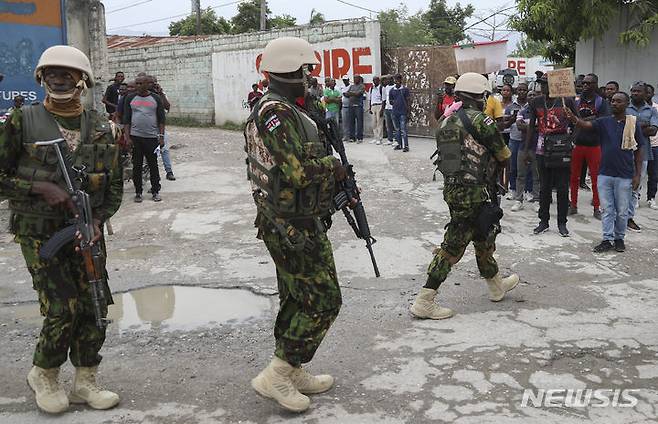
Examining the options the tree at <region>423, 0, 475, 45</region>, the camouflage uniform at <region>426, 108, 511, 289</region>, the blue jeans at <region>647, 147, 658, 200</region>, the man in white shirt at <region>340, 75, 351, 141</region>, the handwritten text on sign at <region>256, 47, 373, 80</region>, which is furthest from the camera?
the tree at <region>423, 0, 475, 45</region>

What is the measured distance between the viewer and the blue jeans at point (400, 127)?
13.1 m

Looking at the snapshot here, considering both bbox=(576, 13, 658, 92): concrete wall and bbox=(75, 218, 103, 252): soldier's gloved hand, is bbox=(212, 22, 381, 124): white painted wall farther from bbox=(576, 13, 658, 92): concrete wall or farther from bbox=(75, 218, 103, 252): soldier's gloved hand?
A: bbox=(75, 218, 103, 252): soldier's gloved hand

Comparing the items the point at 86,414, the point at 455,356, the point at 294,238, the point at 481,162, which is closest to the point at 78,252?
the point at 86,414

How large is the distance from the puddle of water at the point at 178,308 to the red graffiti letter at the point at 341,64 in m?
11.6

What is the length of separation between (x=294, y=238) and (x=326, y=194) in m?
0.27

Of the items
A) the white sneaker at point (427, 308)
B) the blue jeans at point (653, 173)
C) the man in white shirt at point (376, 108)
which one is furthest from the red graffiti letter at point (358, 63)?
the white sneaker at point (427, 308)

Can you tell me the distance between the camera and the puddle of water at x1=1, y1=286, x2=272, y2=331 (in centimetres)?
459

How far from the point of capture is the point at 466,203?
452 centimetres

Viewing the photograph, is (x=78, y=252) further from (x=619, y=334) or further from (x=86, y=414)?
(x=619, y=334)

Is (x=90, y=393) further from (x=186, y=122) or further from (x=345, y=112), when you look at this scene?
(x=186, y=122)

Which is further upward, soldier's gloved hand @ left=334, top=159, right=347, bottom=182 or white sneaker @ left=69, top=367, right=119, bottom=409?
soldier's gloved hand @ left=334, top=159, right=347, bottom=182

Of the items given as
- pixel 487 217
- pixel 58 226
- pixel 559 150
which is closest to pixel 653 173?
pixel 559 150

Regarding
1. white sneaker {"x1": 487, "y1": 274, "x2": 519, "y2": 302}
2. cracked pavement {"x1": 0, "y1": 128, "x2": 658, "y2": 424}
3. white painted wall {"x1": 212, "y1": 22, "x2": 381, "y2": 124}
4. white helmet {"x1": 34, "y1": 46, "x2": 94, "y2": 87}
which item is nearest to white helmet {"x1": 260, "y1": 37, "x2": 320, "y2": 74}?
white helmet {"x1": 34, "y1": 46, "x2": 94, "y2": 87}

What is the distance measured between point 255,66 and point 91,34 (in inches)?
339
